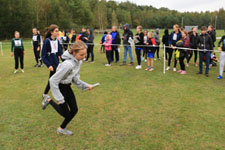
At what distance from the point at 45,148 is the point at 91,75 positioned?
5.74 m

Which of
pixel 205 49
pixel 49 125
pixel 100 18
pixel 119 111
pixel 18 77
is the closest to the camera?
pixel 49 125

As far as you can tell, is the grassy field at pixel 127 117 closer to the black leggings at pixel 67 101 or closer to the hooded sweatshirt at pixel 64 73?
the black leggings at pixel 67 101

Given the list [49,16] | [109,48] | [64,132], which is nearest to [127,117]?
[64,132]

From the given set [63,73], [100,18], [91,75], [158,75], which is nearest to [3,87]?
[91,75]

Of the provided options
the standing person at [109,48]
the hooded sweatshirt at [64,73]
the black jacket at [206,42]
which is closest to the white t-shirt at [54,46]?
the hooded sweatshirt at [64,73]

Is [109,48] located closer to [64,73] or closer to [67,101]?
[67,101]

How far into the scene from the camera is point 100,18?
8031 centimetres

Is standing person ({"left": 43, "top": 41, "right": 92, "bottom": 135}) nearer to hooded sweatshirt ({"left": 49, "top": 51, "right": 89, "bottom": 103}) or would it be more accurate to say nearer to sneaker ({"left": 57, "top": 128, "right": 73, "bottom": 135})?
hooded sweatshirt ({"left": 49, "top": 51, "right": 89, "bottom": 103})

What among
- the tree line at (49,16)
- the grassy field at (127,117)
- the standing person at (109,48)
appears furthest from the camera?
the tree line at (49,16)

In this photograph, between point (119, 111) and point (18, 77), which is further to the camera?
point (18, 77)

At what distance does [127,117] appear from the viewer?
4.86 metres

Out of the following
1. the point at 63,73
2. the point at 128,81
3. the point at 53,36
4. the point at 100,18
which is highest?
the point at 100,18

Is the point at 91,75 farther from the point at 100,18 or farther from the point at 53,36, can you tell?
the point at 100,18

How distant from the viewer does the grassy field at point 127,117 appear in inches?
149
